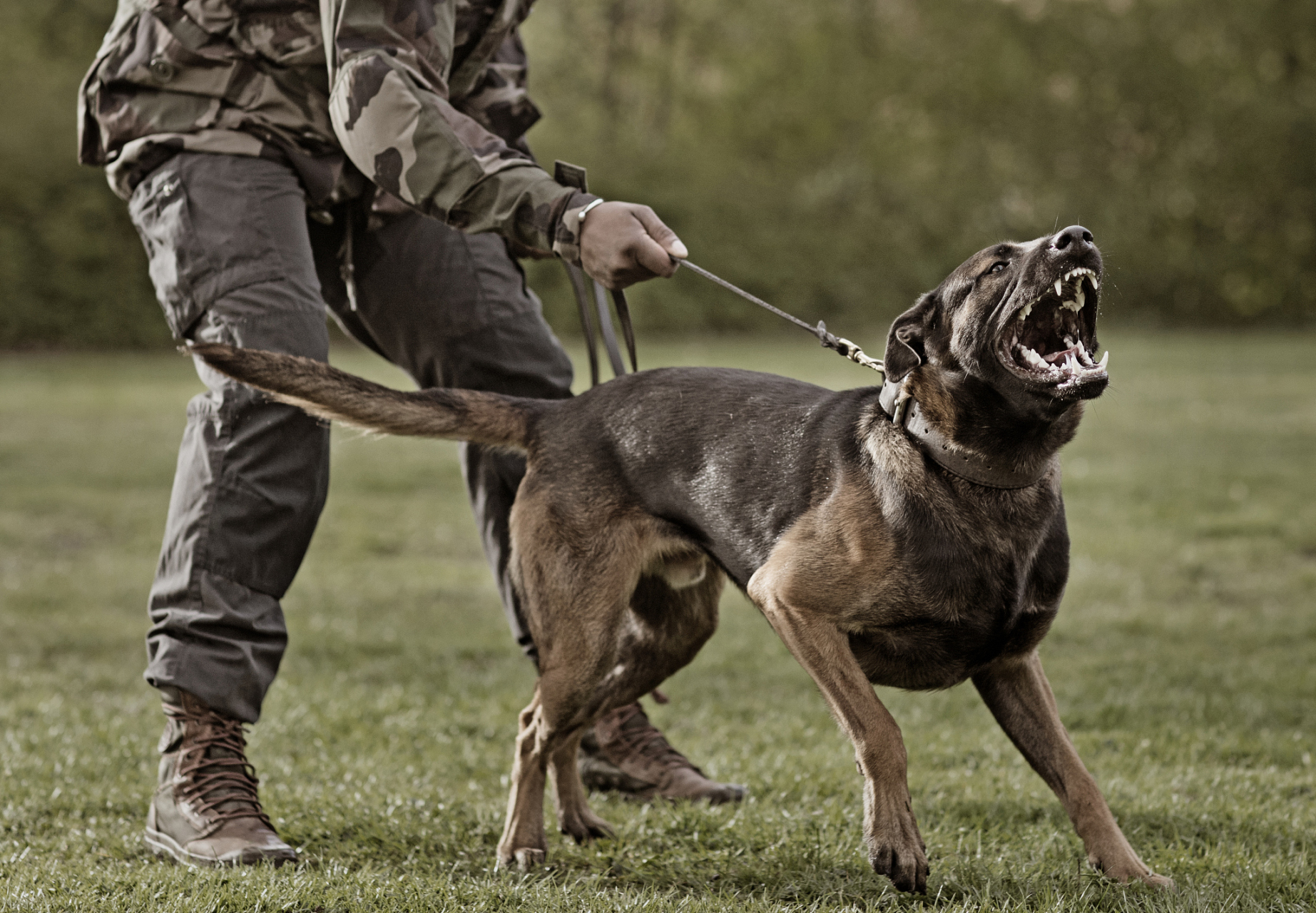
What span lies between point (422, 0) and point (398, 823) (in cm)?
224

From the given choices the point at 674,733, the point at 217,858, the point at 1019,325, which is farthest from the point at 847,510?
the point at 674,733

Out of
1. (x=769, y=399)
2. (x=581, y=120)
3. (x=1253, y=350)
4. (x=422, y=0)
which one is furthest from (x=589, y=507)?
(x=581, y=120)

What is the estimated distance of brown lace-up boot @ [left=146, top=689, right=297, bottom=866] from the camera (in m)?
3.61

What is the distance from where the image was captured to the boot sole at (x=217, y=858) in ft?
11.6

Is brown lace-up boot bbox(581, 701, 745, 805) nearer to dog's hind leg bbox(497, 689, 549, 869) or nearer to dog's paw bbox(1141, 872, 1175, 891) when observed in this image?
dog's hind leg bbox(497, 689, 549, 869)

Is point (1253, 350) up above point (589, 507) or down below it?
below

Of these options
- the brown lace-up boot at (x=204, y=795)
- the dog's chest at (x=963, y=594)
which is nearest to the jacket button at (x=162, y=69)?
the brown lace-up boot at (x=204, y=795)

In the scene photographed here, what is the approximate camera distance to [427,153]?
350 cm

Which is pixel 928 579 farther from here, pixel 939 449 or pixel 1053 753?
pixel 1053 753

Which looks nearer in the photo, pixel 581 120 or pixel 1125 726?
pixel 1125 726

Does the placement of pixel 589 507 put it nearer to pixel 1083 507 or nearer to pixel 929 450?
pixel 929 450

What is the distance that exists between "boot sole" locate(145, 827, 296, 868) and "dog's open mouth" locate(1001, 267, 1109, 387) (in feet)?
7.19

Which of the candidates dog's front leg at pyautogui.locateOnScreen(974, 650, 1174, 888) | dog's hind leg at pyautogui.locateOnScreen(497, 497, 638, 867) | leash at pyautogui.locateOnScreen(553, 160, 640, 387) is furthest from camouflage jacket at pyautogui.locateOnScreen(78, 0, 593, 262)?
dog's front leg at pyautogui.locateOnScreen(974, 650, 1174, 888)

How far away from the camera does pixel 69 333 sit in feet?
66.1
